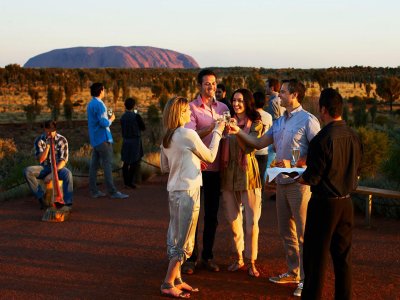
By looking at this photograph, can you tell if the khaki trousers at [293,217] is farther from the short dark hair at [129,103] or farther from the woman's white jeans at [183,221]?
the short dark hair at [129,103]

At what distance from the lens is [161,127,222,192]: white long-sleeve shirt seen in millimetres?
4750

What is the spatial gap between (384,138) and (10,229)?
8.95 meters

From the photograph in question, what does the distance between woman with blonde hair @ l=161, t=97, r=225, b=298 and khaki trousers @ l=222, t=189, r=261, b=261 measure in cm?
67

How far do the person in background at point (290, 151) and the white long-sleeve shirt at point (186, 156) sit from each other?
0.37 metres

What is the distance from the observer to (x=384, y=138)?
1354cm

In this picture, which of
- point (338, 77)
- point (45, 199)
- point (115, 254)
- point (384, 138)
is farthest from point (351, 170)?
point (338, 77)

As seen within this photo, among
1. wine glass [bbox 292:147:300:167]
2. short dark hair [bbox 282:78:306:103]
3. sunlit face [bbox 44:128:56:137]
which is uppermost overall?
short dark hair [bbox 282:78:306:103]

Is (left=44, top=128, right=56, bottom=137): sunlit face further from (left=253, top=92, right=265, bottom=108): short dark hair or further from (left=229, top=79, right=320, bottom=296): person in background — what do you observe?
(left=229, top=79, right=320, bottom=296): person in background

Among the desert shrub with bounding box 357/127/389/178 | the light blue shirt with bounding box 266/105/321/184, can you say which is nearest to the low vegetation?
the desert shrub with bounding box 357/127/389/178

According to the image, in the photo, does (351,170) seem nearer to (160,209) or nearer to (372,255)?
(372,255)

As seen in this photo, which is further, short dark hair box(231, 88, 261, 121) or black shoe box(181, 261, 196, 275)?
black shoe box(181, 261, 196, 275)

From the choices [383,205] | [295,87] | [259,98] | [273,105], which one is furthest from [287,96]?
[383,205]

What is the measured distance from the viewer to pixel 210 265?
5.75 m

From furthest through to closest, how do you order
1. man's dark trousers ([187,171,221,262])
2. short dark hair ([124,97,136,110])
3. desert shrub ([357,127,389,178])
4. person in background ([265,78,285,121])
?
desert shrub ([357,127,389,178]) → short dark hair ([124,97,136,110]) → person in background ([265,78,285,121]) → man's dark trousers ([187,171,221,262])
